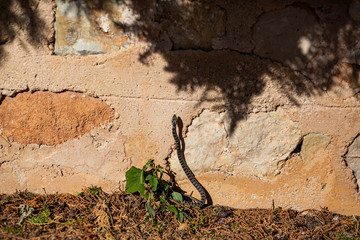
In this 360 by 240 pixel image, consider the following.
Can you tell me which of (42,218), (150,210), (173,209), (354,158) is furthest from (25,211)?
(354,158)

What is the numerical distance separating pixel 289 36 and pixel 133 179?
2152 mm

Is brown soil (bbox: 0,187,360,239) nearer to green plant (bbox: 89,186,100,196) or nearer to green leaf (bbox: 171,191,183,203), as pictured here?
green plant (bbox: 89,186,100,196)

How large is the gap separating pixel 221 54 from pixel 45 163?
2251 millimetres

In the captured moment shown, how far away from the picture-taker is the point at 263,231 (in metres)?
2.98

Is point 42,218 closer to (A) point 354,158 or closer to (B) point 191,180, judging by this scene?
(B) point 191,180

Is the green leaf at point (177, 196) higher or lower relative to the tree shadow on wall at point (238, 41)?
lower

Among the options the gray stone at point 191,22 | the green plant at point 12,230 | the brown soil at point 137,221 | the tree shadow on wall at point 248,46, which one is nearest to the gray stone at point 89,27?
the tree shadow on wall at point 248,46

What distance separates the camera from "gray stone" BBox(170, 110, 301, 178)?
10.5 ft

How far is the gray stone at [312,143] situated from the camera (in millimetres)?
3146

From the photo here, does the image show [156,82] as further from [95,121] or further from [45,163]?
[45,163]

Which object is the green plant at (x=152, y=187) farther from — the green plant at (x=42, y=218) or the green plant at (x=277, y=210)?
the green plant at (x=277, y=210)

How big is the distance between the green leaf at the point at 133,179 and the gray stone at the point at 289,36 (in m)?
Answer: 1.76

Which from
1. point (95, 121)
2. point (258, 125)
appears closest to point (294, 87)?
point (258, 125)

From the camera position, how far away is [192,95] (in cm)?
316
